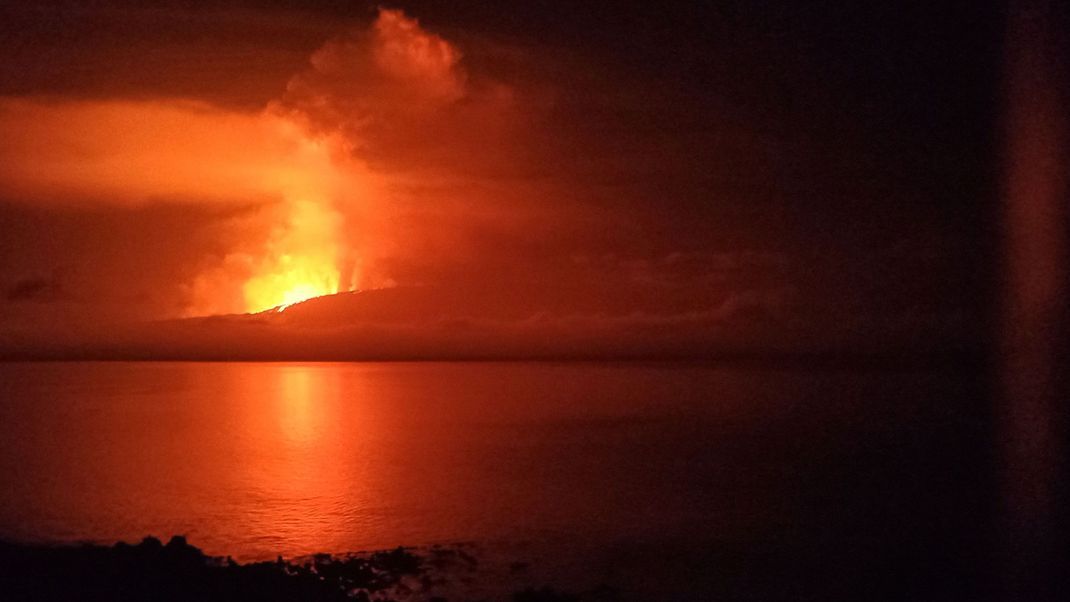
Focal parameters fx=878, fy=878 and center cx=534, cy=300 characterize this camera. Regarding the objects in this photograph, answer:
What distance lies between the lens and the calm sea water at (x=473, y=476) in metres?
26.8

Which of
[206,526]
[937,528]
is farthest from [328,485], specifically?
[937,528]

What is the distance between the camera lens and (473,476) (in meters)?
38.4

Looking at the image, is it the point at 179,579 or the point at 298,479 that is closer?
the point at 179,579

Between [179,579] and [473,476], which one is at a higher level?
[179,579]

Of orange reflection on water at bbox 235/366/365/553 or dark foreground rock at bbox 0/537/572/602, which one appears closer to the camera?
dark foreground rock at bbox 0/537/572/602

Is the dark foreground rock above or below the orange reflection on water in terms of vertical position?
above

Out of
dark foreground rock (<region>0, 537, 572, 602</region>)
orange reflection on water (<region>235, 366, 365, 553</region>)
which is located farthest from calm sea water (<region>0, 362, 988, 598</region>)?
dark foreground rock (<region>0, 537, 572, 602</region>)

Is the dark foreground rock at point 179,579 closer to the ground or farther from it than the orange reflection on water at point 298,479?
farther from it

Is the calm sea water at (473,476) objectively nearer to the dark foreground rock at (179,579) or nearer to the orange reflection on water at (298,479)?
the orange reflection on water at (298,479)

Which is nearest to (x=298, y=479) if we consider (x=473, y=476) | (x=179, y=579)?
(x=473, y=476)

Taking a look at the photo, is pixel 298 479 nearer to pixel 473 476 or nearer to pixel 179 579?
pixel 473 476

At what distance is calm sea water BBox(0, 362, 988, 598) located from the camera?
26.8 meters

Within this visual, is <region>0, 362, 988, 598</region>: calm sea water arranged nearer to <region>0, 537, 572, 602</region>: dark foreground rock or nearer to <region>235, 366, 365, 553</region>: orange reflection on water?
<region>235, 366, 365, 553</region>: orange reflection on water

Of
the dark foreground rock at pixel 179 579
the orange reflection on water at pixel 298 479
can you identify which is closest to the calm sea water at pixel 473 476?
the orange reflection on water at pixel 298 479
